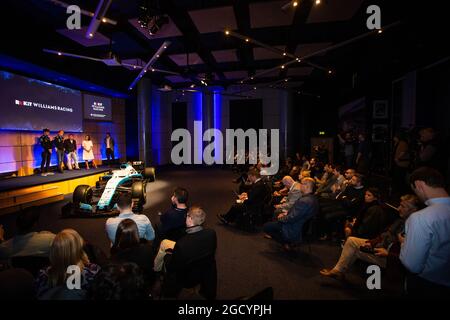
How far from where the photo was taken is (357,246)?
2.78 metres

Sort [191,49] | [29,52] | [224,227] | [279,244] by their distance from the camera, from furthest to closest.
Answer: [191,49] < [29,52] < [224,227] < [279,244]

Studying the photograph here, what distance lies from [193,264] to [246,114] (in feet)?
42.3

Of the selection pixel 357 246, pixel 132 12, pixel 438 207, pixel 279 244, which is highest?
pixel 132 12

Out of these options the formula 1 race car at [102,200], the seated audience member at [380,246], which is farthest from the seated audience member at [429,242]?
the formula 1 race car at [102,200]

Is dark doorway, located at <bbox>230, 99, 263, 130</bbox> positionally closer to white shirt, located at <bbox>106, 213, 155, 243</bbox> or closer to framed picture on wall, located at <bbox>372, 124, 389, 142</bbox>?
framed picture on wall, located at <bbox>372, 124, 389, 142</bbox>

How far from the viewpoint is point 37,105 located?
8.09 metres

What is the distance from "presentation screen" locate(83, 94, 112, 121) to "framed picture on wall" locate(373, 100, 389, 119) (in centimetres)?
1058

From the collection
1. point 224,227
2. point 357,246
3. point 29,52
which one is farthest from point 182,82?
point 357,246

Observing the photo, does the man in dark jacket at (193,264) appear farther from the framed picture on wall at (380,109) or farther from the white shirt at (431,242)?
the framed picture on wall at (380,109)

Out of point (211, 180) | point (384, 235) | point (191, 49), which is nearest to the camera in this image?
point (384, 235)

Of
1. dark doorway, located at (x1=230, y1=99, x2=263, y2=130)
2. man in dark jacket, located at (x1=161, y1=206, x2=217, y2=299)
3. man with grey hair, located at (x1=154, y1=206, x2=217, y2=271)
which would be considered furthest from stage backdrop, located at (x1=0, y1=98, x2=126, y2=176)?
man in dark jacket, located at (x1=161, y1=206, x2=217, y2=299)
